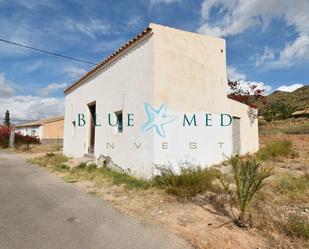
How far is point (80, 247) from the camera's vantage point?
11.1 ft

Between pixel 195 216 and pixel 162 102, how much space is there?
3.68 m

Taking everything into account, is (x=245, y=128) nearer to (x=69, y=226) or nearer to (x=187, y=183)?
(x=187, y=183)

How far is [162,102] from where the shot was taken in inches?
288

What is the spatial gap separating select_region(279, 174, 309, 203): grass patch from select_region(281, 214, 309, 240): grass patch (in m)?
1.13

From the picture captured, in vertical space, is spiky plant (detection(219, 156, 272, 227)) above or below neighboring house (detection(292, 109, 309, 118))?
below

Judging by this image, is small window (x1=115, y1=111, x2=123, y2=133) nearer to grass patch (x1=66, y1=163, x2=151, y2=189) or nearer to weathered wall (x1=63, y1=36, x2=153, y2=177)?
weathered wall (x1=63, y1=36, x2=153, y2=177)

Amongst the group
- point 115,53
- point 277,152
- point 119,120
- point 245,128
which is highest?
point 115,53

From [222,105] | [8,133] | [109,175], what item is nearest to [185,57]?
[222,105]

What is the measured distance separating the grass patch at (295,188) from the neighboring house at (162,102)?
2807mm

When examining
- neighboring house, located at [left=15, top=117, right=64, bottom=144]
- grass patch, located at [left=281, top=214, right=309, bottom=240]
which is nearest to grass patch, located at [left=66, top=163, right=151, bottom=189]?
grass patch, located at [left=281, top=214, right=309, bottom=240]

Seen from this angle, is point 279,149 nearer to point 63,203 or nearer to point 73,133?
point 63,203

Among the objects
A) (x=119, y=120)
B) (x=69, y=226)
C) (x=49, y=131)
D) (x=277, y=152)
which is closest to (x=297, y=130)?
(x=277, y=152)

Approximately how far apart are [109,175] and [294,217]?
573 cm

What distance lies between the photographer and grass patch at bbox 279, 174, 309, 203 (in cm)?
510
